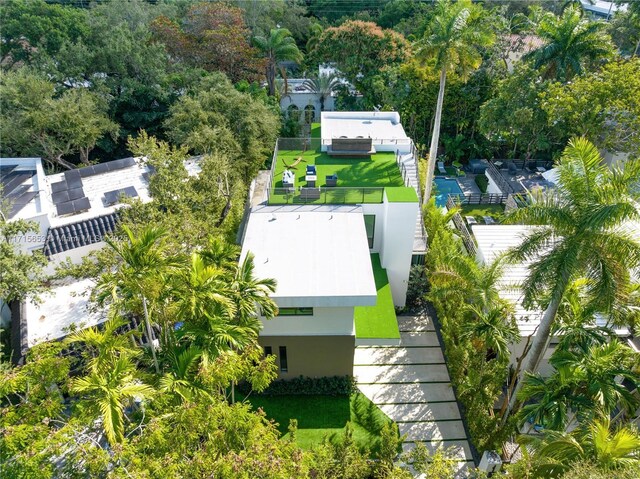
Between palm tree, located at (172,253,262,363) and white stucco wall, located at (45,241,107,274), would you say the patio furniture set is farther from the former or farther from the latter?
white stucco wall, located at (45,241,107,274)

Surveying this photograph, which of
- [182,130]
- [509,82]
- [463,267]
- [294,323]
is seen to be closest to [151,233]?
[294,323]

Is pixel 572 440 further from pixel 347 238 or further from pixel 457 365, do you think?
pixel 347 238

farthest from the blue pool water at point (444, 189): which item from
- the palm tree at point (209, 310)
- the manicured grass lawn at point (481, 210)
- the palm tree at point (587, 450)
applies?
the palm tree at point (587, 450)

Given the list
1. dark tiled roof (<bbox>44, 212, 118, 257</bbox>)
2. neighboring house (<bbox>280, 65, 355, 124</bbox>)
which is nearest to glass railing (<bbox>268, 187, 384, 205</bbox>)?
dark tiled roof (<bbox>44, 212, 118, 257</bbox>)

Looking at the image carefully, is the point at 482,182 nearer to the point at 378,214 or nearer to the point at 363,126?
the point at 363,126

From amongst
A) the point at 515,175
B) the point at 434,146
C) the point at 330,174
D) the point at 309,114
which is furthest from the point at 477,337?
the point at 309,114

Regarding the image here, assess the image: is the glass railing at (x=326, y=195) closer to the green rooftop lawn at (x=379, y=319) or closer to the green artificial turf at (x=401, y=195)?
the green artificial turf at (x=401, y=195)
